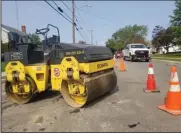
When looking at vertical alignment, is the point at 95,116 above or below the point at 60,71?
below

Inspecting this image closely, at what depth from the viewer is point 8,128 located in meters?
4.74

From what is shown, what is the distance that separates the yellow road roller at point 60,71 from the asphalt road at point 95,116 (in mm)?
320

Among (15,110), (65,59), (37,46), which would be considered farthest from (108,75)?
(15,110)

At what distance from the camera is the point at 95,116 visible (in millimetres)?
5270

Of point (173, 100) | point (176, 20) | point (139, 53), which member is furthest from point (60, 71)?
point (176, 20)

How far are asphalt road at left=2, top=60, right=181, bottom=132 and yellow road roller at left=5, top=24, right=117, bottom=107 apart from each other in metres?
0.32

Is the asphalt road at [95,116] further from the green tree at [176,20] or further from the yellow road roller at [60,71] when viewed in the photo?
the green tree at [176,20]

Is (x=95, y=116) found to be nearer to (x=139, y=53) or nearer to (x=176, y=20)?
(x=139, y=53)

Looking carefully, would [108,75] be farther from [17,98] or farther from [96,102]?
Result: [17,98]

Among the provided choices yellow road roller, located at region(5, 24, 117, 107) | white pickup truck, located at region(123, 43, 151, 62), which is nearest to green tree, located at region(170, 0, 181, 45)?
white pickup truck, located at region(123, 43, 151, 62)

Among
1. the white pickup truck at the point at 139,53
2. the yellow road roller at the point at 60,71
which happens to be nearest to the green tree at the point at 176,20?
the white pickup truck at the point at 139,53

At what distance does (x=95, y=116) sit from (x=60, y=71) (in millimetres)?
1636

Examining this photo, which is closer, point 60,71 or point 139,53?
point 60,71

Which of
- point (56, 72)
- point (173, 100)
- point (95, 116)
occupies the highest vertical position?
point (56, 72)
